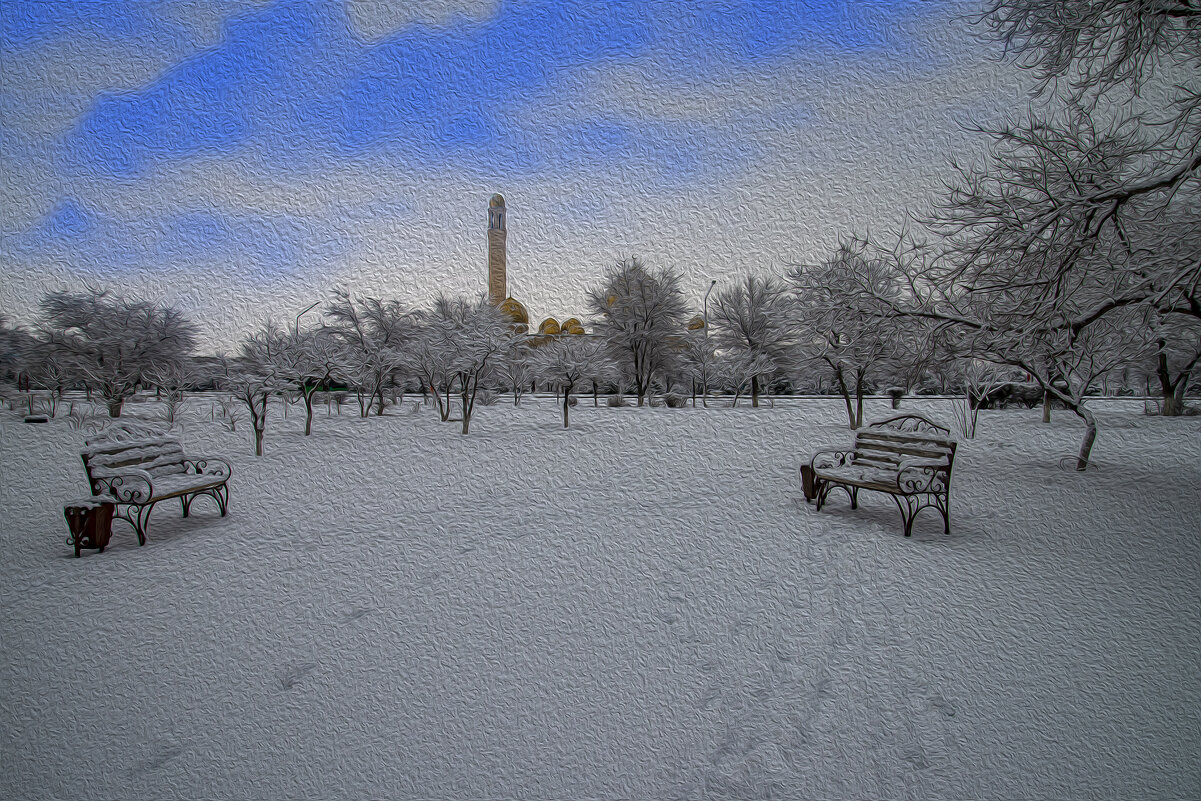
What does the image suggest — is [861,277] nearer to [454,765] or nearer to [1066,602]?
[1066,602]

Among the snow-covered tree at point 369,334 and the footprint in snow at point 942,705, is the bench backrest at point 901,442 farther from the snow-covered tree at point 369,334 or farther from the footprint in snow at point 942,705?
the snow-covered tree at point 369,334

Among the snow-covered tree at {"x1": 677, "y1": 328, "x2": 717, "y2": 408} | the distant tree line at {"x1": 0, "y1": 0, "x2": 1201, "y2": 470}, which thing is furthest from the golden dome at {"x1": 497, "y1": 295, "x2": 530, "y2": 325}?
the snow-covered tree at {"x1": 677, "y1": 328, "x2": 717, "y2": 408}

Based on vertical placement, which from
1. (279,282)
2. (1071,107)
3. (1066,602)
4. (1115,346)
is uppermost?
(1071,107)

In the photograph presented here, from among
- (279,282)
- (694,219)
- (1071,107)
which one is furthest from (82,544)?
(1071,107)

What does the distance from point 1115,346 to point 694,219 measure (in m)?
2.16

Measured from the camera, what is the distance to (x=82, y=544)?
2.21 m

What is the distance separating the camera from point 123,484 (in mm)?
2334

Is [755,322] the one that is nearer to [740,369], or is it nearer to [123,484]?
[740,369]

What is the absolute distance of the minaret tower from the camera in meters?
2.12

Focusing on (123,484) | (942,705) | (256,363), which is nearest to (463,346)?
(256,363)

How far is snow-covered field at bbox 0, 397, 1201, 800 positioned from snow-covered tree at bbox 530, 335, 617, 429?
14.3ft

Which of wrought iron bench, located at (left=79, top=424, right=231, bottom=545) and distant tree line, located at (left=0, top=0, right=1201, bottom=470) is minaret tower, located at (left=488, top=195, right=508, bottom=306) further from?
wrought iron bench, located at (left=79, top=424, right=231, bottom=545)

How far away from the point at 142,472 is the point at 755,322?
4.23 meters

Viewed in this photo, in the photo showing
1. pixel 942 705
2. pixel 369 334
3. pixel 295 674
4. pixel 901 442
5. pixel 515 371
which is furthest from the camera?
pixel 515 371
